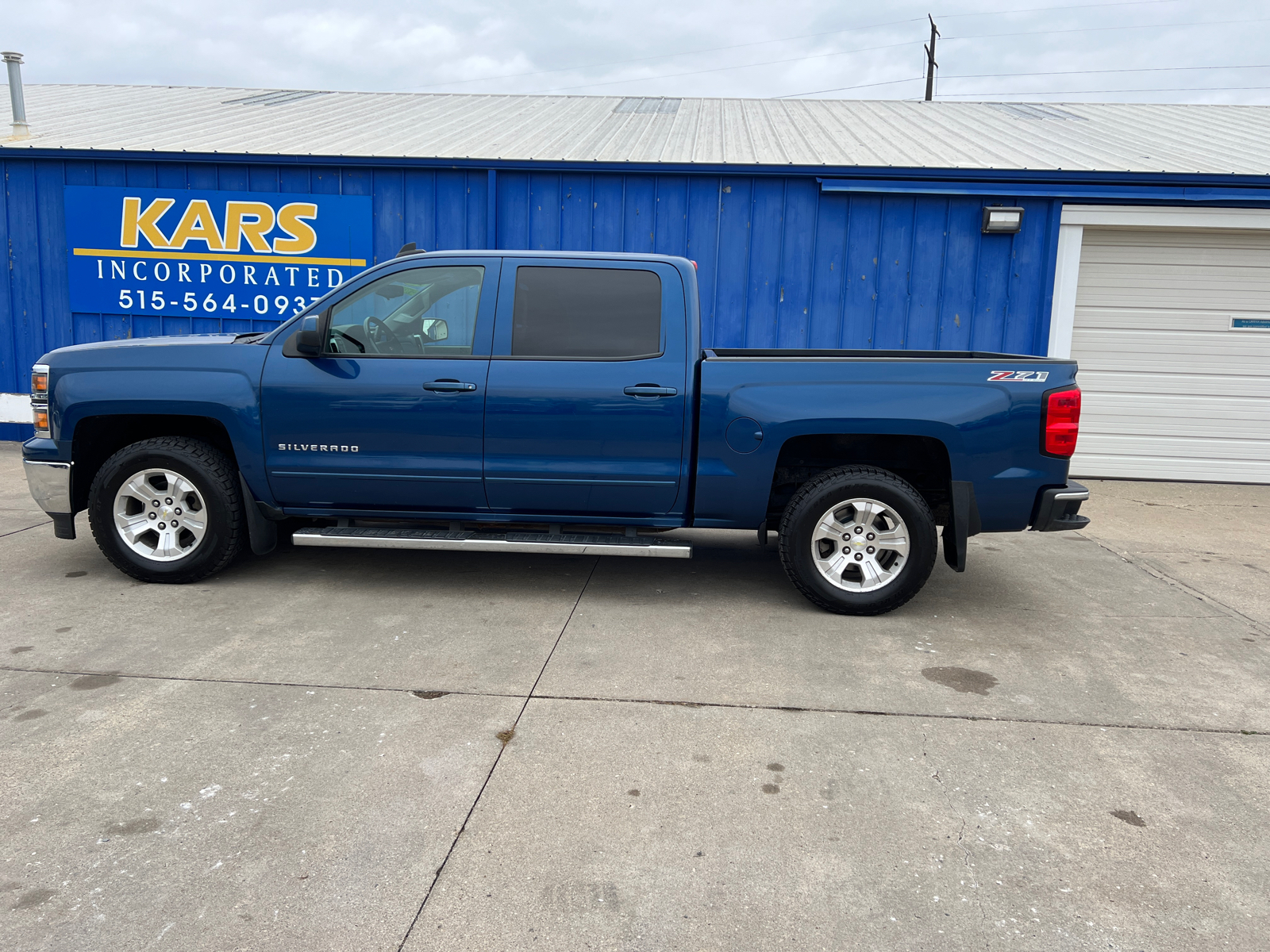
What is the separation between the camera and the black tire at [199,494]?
508cm

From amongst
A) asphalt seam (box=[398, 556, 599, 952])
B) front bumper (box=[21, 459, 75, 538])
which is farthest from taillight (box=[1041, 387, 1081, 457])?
front bumper (box=[21, 459, 75, 538])

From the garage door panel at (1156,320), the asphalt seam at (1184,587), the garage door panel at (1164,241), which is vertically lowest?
the asphalt seam at (1184,587)

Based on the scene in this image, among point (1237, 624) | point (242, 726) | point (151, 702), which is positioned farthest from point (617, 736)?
point (1237, 624)

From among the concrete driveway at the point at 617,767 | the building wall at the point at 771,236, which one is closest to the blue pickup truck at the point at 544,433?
the concrete driveway at the point at 617,767

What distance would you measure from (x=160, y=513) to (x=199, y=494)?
0.93 ft

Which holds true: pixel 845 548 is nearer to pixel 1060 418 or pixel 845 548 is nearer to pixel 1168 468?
pixel 1060 418

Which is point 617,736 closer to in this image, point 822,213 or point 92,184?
point 822,213

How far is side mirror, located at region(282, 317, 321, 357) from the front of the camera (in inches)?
193

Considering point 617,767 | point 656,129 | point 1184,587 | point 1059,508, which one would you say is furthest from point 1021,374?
point 656,129

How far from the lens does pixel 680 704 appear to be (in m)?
3.79

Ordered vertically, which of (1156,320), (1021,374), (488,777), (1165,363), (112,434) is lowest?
(488,777)

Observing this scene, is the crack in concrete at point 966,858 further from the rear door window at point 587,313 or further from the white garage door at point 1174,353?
the white garage door at point 1174,353

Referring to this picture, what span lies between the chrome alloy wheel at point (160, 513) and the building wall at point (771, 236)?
516 centimetres

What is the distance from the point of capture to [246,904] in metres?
2.43
